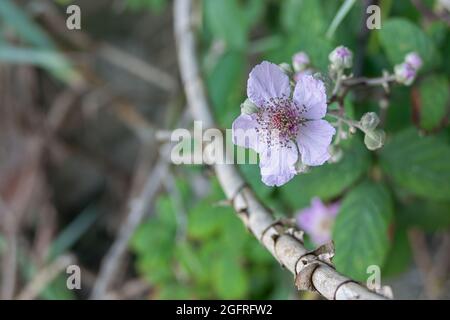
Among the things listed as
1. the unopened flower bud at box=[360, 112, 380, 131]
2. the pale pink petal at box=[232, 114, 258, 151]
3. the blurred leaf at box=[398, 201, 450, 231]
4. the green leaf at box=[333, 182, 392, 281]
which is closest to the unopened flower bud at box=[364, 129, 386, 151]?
the unopened flower bud at box=[360, 112, 380, 131]

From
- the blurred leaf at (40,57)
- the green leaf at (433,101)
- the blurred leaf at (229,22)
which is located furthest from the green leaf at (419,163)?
the blurred leaf at (40,57)

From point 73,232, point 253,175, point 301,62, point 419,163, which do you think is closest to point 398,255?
point 419,163

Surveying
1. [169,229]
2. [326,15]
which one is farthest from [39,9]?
[326,15]

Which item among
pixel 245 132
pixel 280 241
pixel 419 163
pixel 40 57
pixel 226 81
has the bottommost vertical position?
pixel 280 241

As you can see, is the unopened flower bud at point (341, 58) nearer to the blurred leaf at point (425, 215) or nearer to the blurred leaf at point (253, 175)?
the blurred leaf at point (253, 175)

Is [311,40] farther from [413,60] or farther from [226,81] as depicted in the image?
[226,81]
